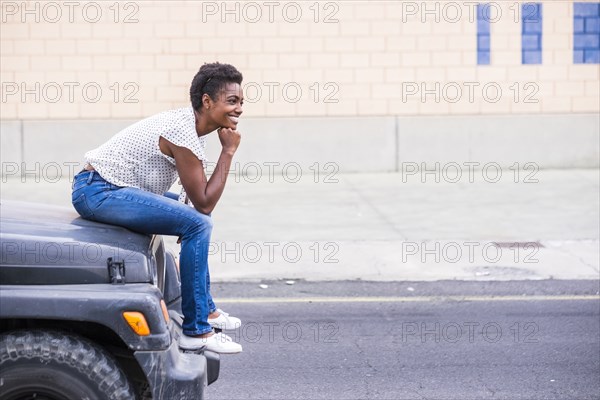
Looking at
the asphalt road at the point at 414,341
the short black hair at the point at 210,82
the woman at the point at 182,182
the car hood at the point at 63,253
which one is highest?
the short black hair at the point at 210,82

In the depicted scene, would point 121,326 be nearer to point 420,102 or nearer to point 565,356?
point 565,356

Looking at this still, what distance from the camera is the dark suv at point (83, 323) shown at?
4.10 metres

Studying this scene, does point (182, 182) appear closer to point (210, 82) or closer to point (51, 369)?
point (210, 82)

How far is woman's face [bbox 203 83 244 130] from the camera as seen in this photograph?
5.06m

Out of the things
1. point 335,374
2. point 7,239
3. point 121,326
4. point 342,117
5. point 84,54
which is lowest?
point 335,374

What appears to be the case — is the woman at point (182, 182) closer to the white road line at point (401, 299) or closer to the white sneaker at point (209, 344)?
the white sneaker at point (209, 344)

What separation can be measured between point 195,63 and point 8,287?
10.5 m

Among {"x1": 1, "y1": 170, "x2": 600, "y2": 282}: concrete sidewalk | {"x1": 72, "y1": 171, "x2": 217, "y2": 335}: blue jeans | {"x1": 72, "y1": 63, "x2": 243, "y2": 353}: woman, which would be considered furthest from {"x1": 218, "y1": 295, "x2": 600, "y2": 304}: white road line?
{"x1": 72, "y1": 171, "x2": 217, "y2": 335}: blue jeans

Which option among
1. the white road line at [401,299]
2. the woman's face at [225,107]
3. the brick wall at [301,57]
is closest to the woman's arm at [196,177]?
the woman's face at [225,107]

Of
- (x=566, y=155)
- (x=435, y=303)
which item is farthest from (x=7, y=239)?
(x=566, y=155)

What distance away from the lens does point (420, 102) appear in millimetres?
14695

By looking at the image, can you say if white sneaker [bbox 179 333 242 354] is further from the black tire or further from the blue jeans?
the black tire

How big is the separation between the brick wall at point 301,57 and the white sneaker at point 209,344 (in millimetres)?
9768

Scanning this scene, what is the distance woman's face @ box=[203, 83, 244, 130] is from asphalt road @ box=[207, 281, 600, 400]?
1723 millimetres
